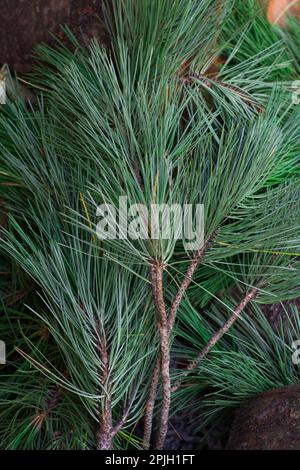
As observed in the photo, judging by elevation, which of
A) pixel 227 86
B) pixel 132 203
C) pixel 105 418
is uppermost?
pixel 227 86

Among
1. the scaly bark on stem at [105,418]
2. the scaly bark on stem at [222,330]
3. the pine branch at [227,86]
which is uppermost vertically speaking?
→ the pine branch at [227,86]

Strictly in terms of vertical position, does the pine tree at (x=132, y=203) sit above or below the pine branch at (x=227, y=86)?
below

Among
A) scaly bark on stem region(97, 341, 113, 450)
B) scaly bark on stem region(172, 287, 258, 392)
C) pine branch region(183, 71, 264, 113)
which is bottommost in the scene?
scaly bark on stem region(97, 341, 113, 450)

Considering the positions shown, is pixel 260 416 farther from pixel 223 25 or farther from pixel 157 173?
pixel 223 25

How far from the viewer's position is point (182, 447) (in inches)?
31.4

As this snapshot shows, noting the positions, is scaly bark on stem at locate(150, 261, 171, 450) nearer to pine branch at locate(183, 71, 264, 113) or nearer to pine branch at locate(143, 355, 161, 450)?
pine branch at locate(143, 355, 161, 450)

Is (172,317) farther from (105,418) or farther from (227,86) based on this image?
(227,86)

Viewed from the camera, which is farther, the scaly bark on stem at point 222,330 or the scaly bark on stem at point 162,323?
the scaly bark on stem at point 222,330

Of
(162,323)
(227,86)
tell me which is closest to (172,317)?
(162,323)

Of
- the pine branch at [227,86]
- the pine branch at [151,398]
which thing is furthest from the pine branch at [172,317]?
the pine branch at [227,86]

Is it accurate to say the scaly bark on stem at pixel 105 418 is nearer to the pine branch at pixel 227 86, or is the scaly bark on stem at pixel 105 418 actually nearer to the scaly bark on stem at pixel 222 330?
the scaly bark on stem at pixel 222 330

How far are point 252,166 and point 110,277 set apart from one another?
17 centimetres

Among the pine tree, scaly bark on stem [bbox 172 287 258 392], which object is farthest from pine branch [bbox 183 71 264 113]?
scaly bark on stem [bbox 172 287 258 392]

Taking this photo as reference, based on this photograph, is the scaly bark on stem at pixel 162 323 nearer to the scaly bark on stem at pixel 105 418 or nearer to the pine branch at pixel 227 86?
the scaly bark on stem at pixel 105 418
